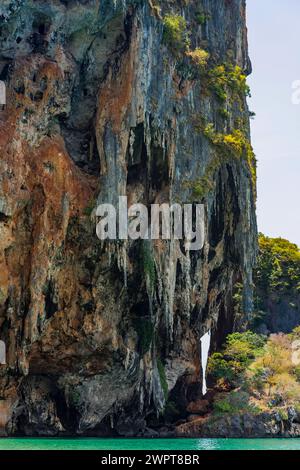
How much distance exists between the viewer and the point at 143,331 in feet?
105

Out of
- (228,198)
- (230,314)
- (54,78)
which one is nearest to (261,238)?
(230,314)

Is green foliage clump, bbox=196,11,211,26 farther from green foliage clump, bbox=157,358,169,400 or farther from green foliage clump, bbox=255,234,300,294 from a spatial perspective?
green foliage clump, bbox=255,234,300,294

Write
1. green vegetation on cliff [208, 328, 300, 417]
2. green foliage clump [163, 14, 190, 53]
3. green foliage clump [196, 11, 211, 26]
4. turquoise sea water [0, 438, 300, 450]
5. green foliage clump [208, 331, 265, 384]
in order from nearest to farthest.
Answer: turquoise sea water [0, 438, 300, 450] < green foliage clump [163, 14, 190, 53] < green vegetation on cliff [208, 328, 300, 417] < green foliage clump [208, 331, 265, 384] < green foliage clump [196, 11, 211, 26]

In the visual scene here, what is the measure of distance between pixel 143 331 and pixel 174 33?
11.8m

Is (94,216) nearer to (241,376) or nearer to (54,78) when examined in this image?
(54,78)

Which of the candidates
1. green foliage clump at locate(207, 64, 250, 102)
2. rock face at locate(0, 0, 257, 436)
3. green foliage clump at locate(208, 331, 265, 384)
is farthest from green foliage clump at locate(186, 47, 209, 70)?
green foliage clump at locate(208, 331, 265, 384)

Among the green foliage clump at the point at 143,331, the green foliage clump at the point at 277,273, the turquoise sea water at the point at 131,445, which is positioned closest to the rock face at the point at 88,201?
the green foliage clump at the point at 143,331

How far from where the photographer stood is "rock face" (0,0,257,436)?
28766 millimetres

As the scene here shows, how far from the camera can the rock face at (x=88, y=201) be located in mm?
28766

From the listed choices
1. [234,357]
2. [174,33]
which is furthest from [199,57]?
[234,357]

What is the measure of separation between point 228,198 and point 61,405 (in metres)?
11.5

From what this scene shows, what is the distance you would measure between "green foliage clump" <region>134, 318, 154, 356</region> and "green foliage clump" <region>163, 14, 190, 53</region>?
1078cm

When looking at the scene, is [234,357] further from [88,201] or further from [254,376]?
[88,201]

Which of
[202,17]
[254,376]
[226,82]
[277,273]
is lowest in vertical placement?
[254,376]
